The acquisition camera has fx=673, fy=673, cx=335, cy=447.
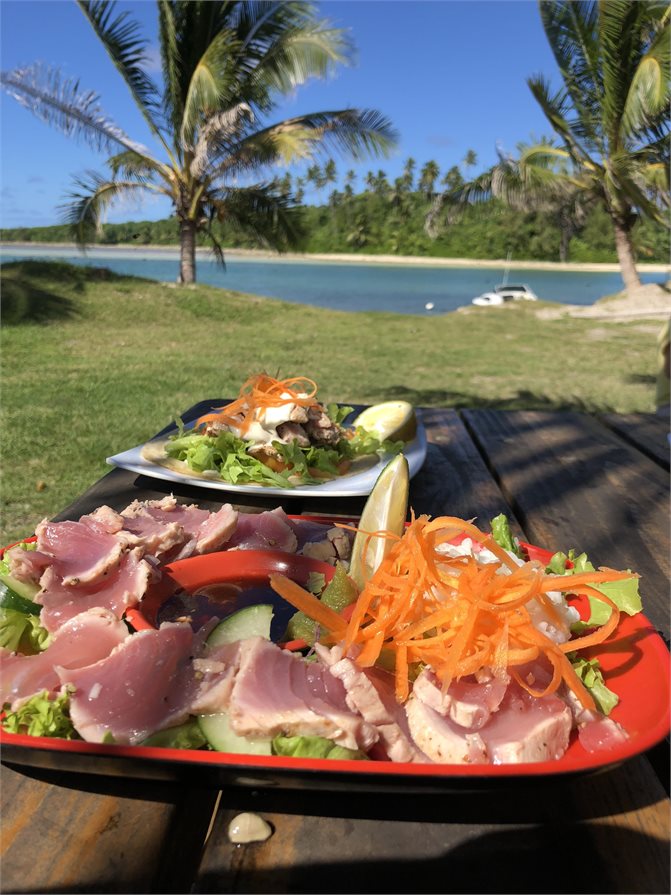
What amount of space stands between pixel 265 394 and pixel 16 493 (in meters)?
3.24

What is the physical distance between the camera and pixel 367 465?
2695 mm

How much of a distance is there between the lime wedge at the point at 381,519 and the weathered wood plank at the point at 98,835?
523 mm

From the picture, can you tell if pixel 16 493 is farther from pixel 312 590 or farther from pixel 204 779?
pixel 204 779

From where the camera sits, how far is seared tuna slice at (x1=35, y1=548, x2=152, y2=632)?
1274mm

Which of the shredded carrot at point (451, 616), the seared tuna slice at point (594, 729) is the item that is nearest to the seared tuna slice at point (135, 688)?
the shredded carrot at point (451, 616)

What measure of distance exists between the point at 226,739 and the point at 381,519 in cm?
58

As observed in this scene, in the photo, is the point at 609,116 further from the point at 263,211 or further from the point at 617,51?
the point at 263,211

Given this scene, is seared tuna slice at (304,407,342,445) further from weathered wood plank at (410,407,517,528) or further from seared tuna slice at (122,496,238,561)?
seared tuna slice at (122,496,238,561)

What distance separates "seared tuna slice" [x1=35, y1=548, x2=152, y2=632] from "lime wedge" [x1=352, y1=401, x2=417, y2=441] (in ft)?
5.41

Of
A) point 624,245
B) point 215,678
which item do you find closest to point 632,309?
point 624,245

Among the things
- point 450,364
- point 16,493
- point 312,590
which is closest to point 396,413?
point 312,590

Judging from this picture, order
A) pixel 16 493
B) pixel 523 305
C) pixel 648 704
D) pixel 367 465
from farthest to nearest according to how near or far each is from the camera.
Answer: pixel 523 305 < pixel 16 493 < pixel 367 465 < pixel 648 704

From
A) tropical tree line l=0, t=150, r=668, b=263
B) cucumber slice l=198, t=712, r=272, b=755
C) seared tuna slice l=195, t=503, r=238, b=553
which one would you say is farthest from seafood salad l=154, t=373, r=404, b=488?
tropical tree line l=0, t=150, r=668, b=263

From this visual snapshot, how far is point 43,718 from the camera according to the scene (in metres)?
1.01
